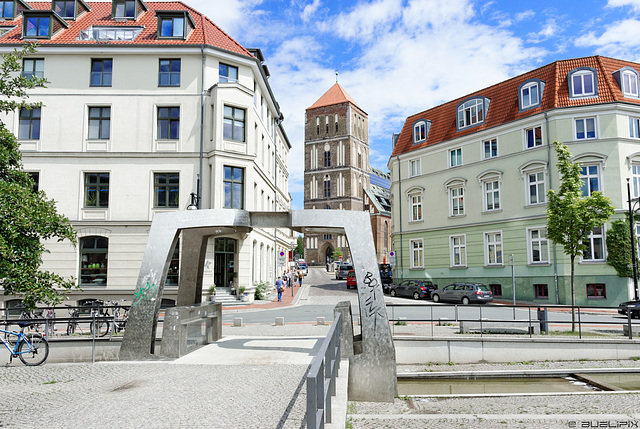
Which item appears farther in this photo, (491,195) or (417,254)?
(417,254)

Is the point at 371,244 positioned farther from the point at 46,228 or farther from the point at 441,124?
the point at 441,124

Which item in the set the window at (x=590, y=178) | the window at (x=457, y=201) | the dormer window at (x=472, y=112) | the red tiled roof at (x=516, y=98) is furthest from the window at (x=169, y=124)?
the window at (x=590, y=178)

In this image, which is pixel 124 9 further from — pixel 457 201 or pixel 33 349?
pixel 33 349

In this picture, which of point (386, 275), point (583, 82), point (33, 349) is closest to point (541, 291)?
point (583, 82)

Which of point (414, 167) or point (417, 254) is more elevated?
point (414, 167)

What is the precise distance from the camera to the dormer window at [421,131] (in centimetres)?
3888

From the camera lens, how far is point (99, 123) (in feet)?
88.7

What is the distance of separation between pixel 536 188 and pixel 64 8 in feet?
107

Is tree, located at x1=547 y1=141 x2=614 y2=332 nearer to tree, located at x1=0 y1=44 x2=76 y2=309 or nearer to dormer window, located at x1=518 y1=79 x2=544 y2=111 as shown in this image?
dormer window, located at x1=518 y1=79 x2=544 y2=111

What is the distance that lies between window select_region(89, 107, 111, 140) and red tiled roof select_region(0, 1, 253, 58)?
387 cm

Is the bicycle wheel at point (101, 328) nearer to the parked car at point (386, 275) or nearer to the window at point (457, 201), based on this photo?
the window at point (457, 201)

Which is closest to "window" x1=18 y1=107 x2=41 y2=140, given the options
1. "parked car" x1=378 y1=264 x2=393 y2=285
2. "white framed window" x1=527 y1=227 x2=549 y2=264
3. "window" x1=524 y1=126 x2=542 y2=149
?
"parked car" x1=378 y1=264 x2=393 y2=285

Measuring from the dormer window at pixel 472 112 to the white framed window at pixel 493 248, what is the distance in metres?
8.34

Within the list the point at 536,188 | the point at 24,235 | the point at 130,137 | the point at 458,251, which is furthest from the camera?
the point at 458,251
